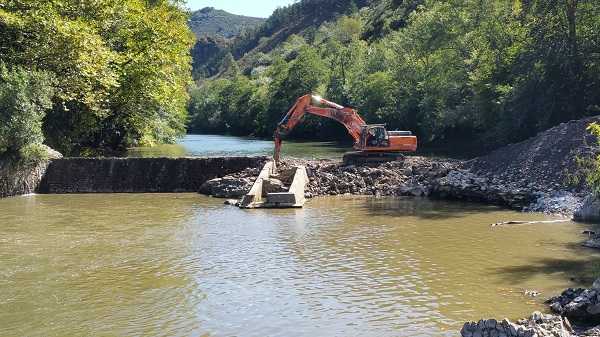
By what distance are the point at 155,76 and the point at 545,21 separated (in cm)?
2211

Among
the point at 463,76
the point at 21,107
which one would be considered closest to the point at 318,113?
the point at 21,107

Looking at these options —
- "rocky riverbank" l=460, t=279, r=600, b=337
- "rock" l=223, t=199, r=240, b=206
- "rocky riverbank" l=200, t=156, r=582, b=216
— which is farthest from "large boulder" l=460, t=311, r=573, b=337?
"rock" l=223, t=199, r=240, b=206

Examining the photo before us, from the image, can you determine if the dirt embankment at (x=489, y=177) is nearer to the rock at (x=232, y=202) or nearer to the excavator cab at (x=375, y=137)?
the excavator cab at (x=375, y=137)

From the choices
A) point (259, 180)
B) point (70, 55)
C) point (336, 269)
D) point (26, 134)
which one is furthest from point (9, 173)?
point (336, 269)

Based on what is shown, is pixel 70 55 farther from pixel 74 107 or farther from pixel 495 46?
pixel 495 46

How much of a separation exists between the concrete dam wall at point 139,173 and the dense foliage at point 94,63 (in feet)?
8.17

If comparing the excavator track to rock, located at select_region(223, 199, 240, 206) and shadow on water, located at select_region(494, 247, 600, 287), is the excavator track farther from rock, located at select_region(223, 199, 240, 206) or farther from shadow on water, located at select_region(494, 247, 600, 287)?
shadow on water, located at select_region(494, 247, 600, 287)

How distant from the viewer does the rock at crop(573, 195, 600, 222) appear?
1958 centimetres

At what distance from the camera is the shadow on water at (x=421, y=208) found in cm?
2255

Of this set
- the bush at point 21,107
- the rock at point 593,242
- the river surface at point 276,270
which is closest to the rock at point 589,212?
the river surface at point 276,270

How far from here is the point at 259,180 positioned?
2686 centimetres

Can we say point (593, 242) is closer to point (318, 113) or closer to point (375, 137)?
point (375, 137)

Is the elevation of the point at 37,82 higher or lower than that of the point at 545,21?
lower

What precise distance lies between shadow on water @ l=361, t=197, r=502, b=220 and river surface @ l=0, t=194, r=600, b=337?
0.44 ft
